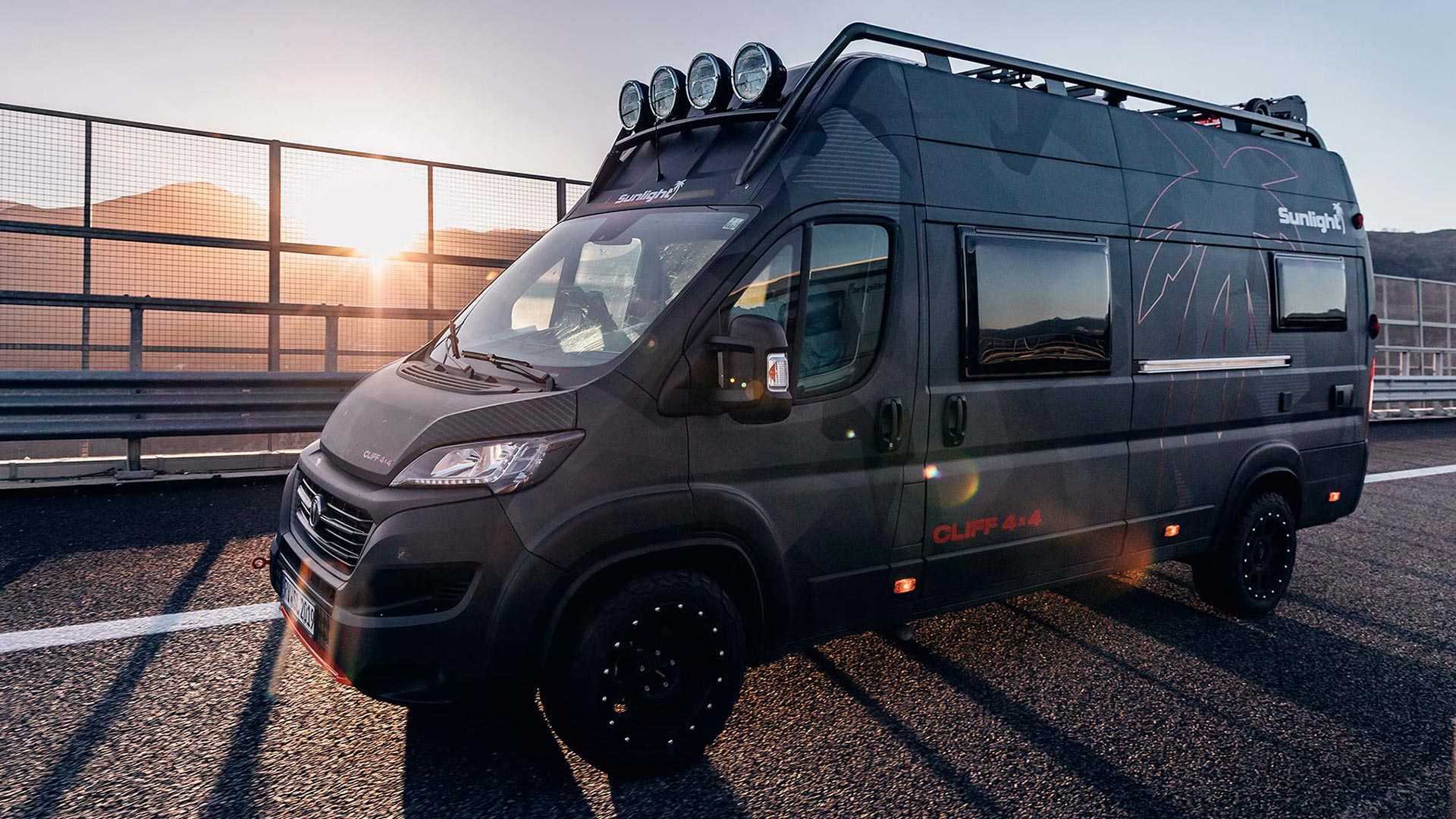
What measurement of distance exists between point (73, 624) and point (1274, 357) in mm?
5993

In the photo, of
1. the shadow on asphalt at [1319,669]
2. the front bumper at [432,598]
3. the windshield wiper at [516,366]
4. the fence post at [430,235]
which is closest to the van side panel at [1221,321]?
the shadow on asphalt at [1319,669]

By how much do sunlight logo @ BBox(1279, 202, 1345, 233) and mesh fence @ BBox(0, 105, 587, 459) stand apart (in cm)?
619

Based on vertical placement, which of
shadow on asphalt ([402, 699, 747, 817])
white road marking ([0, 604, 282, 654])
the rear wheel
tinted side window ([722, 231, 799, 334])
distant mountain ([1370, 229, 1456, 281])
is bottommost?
shadow on asphalt ([402, 699, 747, 817])

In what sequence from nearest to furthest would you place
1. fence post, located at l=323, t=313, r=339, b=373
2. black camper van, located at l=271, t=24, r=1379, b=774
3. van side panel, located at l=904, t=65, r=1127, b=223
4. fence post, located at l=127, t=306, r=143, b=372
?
1. black camper van, located at l=271, t=24, r=1379, b=774
2. van side panel, located at l=904, t=65, r=1127, b=223
3. fence post, located at l=127, t=306, r=143, b=372
4. fence post, located at l=323, t=313, r=339, b=373

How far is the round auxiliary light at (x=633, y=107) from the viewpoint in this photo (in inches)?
169

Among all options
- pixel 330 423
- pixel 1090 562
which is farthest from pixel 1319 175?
pixel 330 423

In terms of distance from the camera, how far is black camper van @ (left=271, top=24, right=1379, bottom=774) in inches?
114

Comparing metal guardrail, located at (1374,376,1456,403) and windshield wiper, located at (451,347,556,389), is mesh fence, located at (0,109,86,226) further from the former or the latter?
metal guardrail, located at (1374,376,1456,403)

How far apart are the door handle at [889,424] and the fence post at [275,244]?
6.41m

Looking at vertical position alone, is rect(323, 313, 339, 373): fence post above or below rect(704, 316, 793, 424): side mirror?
above

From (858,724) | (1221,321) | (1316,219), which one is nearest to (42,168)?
(858,724)

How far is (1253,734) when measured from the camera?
3602mm

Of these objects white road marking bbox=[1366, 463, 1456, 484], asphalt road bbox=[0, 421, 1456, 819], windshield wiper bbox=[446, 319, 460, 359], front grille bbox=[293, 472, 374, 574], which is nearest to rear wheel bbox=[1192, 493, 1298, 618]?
asphalt road bbox=[0, 421, 1456, 819]

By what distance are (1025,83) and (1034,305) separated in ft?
4.09
